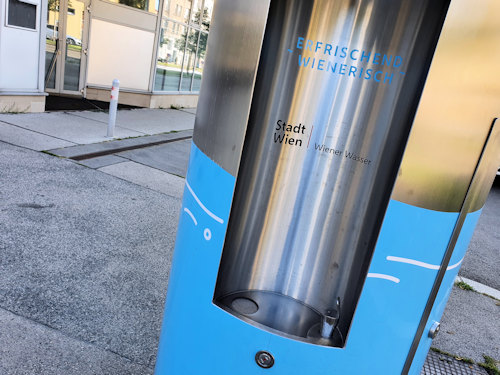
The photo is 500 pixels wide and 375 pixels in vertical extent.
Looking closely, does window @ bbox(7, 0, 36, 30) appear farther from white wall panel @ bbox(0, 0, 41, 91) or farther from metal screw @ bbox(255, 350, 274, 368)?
metal screw @ bbox(255, 350, 274, 368)

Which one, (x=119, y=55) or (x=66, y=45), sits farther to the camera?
(x=119, y=55)

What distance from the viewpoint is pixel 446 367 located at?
3455 mm

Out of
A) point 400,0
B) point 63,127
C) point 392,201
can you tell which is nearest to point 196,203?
point 392,201

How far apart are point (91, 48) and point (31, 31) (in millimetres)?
3581

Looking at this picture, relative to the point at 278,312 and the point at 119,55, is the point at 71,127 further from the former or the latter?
the point at 278,312

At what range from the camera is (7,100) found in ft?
25.9

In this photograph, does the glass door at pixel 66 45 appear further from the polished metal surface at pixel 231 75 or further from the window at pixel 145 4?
the polished metal surface at pixel 231 75

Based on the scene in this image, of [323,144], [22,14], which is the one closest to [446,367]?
[323,144]

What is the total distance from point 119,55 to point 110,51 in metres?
0.26

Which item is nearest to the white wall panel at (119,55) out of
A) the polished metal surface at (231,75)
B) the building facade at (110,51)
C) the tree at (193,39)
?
the building facade at (110,51)

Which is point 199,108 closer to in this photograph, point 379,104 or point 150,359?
point 379,104

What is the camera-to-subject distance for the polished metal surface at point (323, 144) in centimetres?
150

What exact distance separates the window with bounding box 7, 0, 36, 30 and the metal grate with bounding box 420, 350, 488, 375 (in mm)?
8355

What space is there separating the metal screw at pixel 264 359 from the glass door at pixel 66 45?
10.9 m
